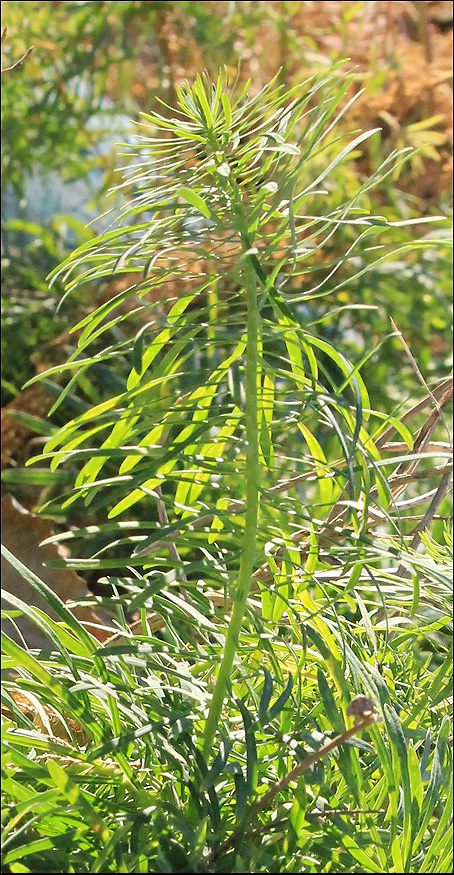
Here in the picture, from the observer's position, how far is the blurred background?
2.63 feet

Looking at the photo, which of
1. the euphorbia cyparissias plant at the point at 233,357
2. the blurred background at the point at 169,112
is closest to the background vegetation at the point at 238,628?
the euphorbia cyparissias plant at the point at 233,357

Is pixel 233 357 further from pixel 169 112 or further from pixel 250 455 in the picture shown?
pixel 169 112

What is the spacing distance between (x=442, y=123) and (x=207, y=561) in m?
0.87

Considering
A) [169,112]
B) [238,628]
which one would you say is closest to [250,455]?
[238,628]

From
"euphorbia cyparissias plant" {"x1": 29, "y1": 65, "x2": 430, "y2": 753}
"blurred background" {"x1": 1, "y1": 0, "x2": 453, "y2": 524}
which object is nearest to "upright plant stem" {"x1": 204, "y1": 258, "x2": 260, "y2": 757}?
"euphorbia cyparissias plant" {"x1": 29, "y1": 65, "x2": 430, "y2": 753}

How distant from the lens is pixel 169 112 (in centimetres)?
84

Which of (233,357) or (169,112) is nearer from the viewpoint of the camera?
(233,357)

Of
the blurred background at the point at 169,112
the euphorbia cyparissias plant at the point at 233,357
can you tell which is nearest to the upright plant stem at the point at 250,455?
the euphorbia cyparissias plant at the point at 233,357

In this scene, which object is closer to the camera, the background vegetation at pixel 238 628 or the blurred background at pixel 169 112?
the background vegetation at pixel 238 628

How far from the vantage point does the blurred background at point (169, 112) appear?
80cm

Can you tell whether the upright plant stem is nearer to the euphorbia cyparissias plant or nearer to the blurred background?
the euphorbia cyparissias plant

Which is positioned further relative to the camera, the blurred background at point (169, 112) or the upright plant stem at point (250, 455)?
the blurred background at point (169, 112)

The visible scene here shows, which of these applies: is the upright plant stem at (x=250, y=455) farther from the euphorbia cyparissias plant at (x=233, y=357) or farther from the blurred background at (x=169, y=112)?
the blurred background at (x=169, y=112)

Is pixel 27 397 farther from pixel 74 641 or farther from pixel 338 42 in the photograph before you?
pixel 338 42
